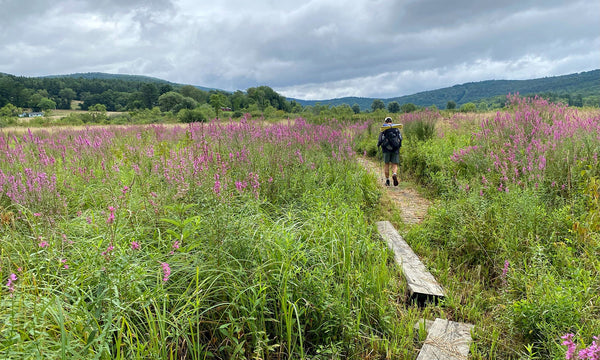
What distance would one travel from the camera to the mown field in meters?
1.68

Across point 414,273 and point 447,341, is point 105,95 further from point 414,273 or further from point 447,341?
point 447,341

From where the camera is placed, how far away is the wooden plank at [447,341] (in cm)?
210

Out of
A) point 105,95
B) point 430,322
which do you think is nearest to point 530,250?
point 430,322

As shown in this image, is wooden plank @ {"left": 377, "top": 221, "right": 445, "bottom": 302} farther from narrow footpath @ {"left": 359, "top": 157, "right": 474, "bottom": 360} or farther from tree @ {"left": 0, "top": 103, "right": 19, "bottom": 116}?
tree @ {"left": 0, "top": 103, "right": 19, "bottom": 116}

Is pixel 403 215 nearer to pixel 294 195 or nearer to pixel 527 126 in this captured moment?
pixel 294 195

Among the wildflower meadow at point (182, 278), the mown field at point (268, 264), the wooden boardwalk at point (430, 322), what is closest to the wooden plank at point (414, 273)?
the wooden boardwalk at point (430, 322)

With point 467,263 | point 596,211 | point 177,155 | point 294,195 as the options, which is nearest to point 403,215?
point 467,263

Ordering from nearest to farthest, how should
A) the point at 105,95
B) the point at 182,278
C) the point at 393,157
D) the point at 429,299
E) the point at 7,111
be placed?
the point at 182,278
the point at 429,299
the point at 393,157
the point at 7,111
the point at 105,95

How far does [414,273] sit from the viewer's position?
3129 millimetres

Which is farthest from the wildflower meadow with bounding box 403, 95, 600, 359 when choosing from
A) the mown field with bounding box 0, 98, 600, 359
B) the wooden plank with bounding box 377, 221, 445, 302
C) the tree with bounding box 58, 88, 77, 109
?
the tree with bounding box 58, 88, 77, 109

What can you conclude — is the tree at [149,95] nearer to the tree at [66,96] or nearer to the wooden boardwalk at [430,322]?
the tree at [66,96]

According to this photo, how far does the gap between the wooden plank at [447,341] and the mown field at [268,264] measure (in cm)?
9

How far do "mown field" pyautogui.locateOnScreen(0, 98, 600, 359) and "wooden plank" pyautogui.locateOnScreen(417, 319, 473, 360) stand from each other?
3.5 inches

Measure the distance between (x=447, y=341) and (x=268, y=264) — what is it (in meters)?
1.56
